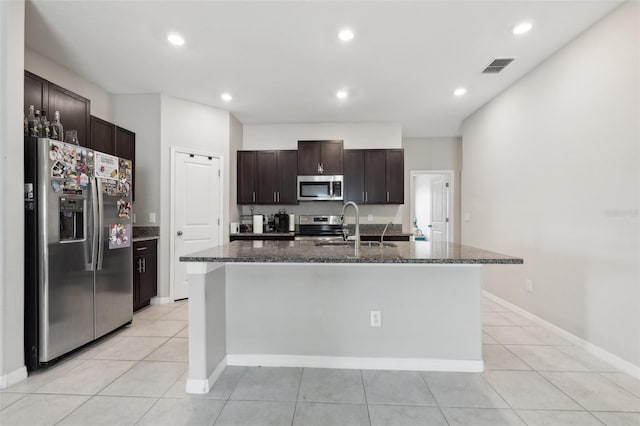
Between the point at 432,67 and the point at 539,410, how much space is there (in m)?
3.04

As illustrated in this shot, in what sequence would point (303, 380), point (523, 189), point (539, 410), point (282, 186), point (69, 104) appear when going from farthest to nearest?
point (282, 186) < point (523, 189) < point (69, 104) < point (303, 380) < point (539, 410)

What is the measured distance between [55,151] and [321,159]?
327cm

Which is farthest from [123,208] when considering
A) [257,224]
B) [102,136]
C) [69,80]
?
[257,224]

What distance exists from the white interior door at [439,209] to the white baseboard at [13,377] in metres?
5.57

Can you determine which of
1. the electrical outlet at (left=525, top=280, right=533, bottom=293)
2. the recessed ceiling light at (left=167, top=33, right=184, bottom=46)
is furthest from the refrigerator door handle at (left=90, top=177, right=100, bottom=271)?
the electrical outlet at (left=525, top=280, right=533, bottom=293)

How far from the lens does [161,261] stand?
12.6 feet

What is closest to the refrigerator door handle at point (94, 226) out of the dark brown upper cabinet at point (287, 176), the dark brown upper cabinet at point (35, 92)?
the dark brown upper cabinet at point (35, 92)

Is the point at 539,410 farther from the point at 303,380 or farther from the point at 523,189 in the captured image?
the point at 523,189

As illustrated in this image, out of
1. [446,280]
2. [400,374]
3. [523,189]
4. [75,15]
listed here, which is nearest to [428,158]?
[523,189]

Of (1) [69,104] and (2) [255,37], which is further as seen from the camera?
(1) [69,104]

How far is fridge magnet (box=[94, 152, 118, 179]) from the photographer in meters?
2.63

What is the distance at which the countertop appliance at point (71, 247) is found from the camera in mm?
2176

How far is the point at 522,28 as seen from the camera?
2.49m

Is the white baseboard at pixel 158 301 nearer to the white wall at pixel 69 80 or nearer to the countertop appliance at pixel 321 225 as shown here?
the countertop appliance at pixel 321 225
